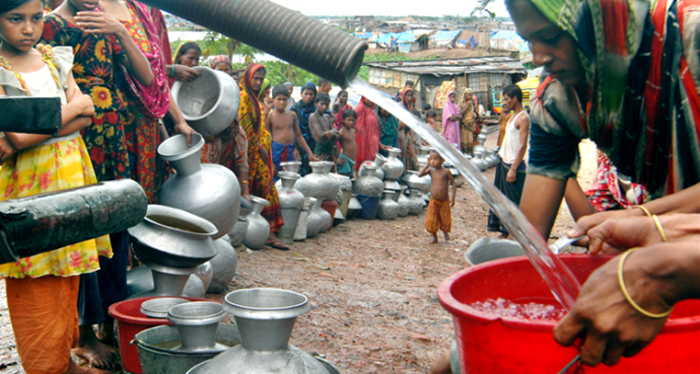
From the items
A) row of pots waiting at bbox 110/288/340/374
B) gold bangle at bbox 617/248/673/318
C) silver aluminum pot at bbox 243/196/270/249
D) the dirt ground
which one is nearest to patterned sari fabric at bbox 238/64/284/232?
silver aluminum pot at bbox 243/196/270/249

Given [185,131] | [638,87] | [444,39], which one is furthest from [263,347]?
[444,39]

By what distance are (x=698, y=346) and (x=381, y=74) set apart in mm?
27651

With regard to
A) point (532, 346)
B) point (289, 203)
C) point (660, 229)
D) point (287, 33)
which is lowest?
point (289, 203)

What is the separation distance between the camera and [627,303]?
1.02m

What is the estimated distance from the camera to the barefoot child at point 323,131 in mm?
9234

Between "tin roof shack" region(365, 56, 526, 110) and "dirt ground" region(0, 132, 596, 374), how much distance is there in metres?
16.9

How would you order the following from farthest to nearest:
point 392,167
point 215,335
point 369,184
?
point 392,167
point 369,184
point 215,335

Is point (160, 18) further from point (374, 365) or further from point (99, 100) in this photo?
point (374, 365)

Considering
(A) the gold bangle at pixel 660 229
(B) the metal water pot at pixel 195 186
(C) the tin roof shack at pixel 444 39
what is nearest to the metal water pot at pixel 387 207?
(B) the metal water pot at pixel 195 186

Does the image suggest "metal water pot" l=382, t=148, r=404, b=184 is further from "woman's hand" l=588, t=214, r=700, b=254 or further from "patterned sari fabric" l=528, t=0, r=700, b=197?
"woman's hand" l=588, t=214, r=700, b=254

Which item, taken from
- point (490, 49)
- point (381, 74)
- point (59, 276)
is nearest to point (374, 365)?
point (59, 276)

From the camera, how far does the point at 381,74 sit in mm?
28266

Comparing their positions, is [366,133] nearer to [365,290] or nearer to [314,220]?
[314,220]

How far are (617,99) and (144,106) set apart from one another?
111 inches
